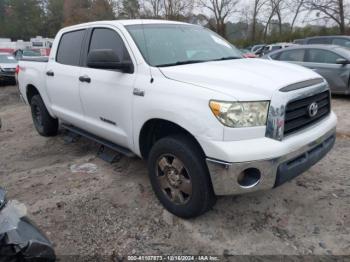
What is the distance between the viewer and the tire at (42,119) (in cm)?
563

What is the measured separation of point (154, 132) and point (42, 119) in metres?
3.17

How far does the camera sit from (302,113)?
289cm

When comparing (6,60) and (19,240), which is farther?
(6,60)

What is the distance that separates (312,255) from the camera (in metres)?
2.67

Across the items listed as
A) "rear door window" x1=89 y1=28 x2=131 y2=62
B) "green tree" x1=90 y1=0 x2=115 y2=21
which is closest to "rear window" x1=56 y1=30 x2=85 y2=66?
"rear door window" x1=89 y1=28 x2=131 y2=62

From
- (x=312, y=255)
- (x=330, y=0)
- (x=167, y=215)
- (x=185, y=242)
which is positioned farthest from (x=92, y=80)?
(x=330, y=0)

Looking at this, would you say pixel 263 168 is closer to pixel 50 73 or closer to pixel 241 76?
pixel 241 76

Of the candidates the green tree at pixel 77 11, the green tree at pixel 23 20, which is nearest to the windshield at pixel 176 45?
the green tree at pixel 77 11

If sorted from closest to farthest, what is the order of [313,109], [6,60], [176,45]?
[313,109], [176,45], [6,60]

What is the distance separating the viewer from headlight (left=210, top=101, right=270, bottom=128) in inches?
102

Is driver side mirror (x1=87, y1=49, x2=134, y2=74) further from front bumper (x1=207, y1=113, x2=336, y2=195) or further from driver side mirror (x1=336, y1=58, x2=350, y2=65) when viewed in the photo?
driver side mirror (x1=336, y1=58, x2=350, y2=65)

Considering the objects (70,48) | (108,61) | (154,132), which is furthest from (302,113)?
(70,48)

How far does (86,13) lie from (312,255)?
48.2 metres

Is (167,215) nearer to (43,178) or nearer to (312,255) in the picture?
(312,255)
